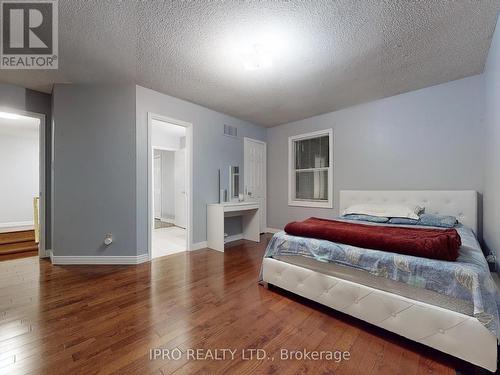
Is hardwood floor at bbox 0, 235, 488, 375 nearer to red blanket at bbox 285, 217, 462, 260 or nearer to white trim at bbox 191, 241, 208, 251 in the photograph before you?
red blanket at bbox 285, 217, 462, 260

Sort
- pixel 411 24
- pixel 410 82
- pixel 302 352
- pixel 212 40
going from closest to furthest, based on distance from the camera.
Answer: pixel 302 352 → pixel 411 24 → pixel 212 40 → pixel 410 82

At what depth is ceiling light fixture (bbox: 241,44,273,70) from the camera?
85.0 inches

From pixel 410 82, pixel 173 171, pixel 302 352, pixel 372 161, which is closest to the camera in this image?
pixel 302 352

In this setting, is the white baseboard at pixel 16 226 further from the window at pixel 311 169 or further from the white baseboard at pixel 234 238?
the window at pixel 311 169

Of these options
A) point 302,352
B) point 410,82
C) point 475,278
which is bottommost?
point 302,352

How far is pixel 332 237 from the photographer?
195 centimetres

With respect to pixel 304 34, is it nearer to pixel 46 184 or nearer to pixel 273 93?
pixel 273 93

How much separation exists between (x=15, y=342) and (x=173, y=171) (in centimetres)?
481

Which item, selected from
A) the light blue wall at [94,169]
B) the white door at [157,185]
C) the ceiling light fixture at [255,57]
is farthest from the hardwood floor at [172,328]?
the white door at [157,185]

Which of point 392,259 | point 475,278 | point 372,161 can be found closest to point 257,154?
point 372,161

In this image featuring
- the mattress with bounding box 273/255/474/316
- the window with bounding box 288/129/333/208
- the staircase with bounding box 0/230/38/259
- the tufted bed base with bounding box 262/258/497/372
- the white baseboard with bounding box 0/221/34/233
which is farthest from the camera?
the white baseboard with bounding box 0/221/34/233

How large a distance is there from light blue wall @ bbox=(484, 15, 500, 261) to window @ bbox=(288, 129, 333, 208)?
2.00m

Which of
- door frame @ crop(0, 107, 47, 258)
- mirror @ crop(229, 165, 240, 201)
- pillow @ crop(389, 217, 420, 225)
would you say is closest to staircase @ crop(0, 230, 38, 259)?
door frame @ crop(0, 107, 47, 258)

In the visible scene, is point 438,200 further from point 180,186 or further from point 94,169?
point 180,186
